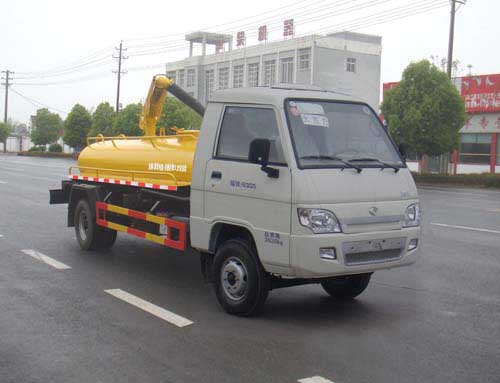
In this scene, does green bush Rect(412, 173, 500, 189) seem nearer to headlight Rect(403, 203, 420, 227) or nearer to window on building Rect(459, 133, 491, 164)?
window on building Rect(459, 133, 491, 164)

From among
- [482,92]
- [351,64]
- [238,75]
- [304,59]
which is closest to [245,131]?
[482,92]

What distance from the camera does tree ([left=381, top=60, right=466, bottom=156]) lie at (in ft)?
114

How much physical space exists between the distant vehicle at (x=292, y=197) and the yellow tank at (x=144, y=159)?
20 cm

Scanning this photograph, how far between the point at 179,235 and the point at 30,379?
307cm

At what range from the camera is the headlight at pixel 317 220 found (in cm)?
596

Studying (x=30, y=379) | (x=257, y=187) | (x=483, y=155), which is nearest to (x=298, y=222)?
(x=257, y=187)

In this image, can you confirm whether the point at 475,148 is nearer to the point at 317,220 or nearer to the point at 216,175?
the point at 216,175

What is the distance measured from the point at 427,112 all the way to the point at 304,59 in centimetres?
3757

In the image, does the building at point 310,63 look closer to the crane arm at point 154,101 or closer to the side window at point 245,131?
the crane arm at point 154,101


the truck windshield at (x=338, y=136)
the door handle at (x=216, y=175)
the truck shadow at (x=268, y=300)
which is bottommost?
the truck shadow at (x=268, y=300)

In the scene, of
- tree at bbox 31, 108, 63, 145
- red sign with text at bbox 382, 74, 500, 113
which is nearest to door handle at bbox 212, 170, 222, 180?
red sign with text at bbox 382, 74, 500, 113

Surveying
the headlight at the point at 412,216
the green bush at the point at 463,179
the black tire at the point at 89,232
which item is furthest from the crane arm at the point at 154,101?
the green bush at the point at 463,179

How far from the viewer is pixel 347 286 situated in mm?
7355

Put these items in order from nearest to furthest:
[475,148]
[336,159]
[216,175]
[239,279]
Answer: [336,159], [239,279], [216,175], [475,148]
